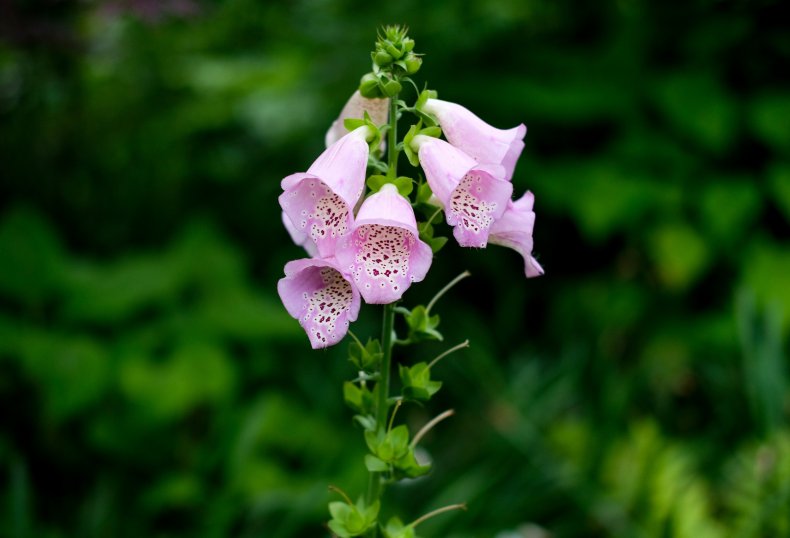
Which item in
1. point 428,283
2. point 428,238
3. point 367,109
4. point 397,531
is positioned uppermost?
point 428,283

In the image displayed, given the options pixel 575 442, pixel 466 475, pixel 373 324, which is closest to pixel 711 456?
pixel 575 442

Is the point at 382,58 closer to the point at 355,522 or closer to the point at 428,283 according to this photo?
the point at 355,522

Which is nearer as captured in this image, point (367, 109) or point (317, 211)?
point (317, 211)

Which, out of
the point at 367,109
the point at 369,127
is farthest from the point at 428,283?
the point at 369,127

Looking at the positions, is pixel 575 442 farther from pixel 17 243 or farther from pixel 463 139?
pixel 17 243

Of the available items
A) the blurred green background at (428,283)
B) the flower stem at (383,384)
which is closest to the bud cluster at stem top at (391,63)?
the flower stem at (383,384)

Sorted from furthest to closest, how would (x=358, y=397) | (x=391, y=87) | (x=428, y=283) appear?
(x=428, y=283) < (x=358, y=397) < (x=391, y=87)

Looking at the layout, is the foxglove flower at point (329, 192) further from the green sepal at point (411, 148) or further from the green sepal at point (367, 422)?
the green sepal at point (367, 422)
